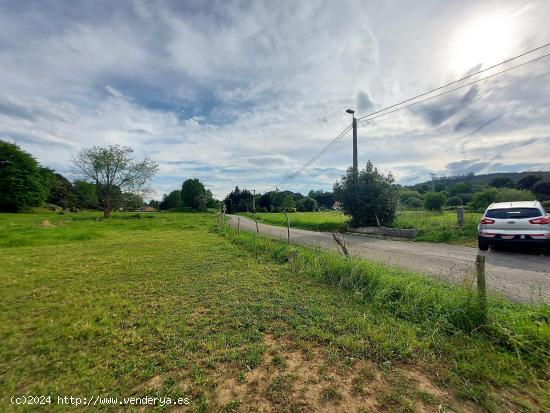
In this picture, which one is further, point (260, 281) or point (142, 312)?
point (260, 281)

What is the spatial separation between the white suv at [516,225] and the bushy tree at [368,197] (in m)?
7.19

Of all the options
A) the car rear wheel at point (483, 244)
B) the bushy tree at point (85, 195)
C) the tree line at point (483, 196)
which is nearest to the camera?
the car rear wheel at point (483, 244)

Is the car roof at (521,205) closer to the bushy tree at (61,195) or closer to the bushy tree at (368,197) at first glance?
the bushy tree at (368,197)

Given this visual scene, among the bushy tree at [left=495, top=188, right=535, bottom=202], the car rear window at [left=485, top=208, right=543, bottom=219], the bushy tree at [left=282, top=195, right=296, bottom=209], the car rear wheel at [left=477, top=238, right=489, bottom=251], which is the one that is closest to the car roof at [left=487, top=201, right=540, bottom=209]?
the car rear window at [left=485, top=208, right=543, bottom=219]

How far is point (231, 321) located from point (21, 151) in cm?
6370

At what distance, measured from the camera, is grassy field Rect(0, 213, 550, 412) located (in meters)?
2.32

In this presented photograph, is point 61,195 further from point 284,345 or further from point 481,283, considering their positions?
point 481,283

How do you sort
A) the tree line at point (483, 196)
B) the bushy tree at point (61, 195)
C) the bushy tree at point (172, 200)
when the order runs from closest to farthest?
the tree line at point (483, 196)
the bushy tree at point (61, 195)
the bushy tree at point (172, 200)

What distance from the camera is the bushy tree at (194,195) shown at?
74.6 metres

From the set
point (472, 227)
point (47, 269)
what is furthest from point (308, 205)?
point (47, 269)

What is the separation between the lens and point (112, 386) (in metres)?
2.49

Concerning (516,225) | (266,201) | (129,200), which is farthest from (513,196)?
(266,201)

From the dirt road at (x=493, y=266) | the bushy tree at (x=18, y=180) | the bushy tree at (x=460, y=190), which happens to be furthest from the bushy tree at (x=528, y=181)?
the bushy tree at (x=18, y=180)

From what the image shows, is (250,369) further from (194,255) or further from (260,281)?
(194,255)
